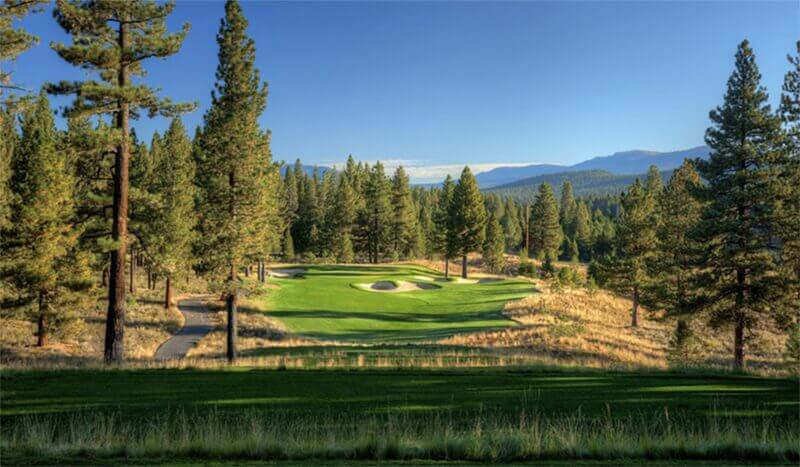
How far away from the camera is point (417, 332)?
1388 inches

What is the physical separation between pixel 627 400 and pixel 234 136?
20021mm

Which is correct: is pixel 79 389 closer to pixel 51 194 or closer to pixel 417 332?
pixel 51 194

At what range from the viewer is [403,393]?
1012 cm

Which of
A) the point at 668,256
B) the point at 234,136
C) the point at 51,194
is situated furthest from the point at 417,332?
the point at 51,194

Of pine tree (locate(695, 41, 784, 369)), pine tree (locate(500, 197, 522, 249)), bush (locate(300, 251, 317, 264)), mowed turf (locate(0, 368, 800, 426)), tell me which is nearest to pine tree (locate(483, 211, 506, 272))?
bush (locate(300, 251, 317, 264))

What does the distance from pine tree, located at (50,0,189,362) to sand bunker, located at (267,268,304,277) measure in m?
44.3

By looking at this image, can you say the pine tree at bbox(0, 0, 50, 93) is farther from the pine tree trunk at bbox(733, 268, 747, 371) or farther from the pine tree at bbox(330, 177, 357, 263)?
the pine tree at bbox(330, 177, 357, 263)

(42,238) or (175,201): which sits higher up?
(175,201)

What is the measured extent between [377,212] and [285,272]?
22.5 metres

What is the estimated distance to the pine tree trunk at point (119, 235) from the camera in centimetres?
1781

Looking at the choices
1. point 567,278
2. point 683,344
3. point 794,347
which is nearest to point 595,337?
point 683,344

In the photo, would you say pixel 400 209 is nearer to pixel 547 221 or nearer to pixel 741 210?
pixel 547 221

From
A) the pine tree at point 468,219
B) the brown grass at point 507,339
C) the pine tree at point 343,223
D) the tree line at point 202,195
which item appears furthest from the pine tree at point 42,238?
the pine tree at point 343,223

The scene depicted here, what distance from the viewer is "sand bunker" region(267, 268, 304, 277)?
6280 cm
